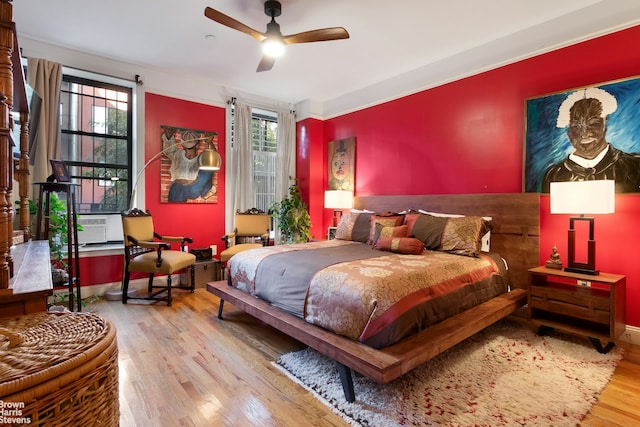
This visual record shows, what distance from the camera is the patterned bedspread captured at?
77.5 inches

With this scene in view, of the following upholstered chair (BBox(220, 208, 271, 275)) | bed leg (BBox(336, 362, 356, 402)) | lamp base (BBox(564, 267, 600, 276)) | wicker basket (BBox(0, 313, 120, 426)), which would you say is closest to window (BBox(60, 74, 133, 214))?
upholstered chair (BBox(220, 208, 271, 275))

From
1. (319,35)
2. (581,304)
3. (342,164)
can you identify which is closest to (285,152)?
(342,164)

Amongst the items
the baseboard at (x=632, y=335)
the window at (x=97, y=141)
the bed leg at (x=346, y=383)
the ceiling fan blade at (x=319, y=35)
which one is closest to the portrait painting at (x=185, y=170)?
the window at (x=97, y=141)

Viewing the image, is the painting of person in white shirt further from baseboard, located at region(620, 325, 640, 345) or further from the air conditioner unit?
the air conditioner unit

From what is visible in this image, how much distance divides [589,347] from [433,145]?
254 cm

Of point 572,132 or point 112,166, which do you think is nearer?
point 572,132

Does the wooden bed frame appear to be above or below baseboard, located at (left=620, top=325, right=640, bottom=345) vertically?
above

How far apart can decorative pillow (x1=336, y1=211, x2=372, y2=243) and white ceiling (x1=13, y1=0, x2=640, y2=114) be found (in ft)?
5.96

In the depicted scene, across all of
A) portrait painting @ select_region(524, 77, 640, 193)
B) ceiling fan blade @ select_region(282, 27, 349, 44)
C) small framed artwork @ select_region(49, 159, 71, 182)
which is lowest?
small framed artwork @ select_region(49, 159, 71, 182)

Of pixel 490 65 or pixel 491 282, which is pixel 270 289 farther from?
pixel 490 65

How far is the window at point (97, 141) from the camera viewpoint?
3.93 m

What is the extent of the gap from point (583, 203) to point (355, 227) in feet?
7.36

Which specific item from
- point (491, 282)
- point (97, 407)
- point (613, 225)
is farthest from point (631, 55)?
point (97, 407)

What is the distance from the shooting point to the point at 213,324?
3.10m
